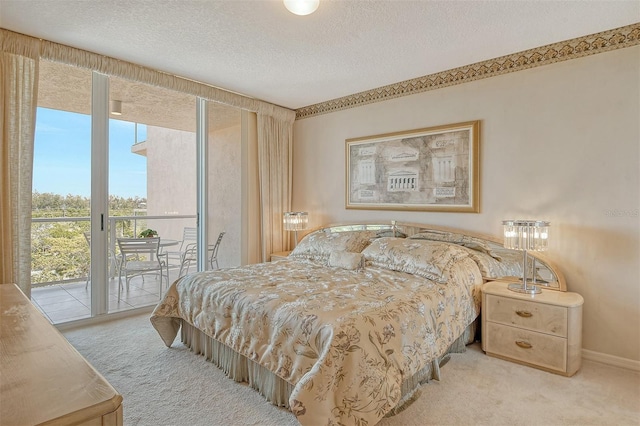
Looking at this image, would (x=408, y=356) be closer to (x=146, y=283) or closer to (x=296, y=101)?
(x=296, y=101)

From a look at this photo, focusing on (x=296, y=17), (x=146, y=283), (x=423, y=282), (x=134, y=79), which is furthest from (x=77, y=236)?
(x=423, y=282)

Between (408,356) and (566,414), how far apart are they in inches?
39.9

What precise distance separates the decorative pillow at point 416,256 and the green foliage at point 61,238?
300cm

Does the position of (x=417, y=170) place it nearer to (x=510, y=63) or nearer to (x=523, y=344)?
(x=510, y=63)

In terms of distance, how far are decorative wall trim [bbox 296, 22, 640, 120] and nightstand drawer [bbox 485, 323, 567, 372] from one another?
2.29m

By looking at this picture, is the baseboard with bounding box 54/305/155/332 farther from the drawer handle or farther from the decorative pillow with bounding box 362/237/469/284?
the drawer handle

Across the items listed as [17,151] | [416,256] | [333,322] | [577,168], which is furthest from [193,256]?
[577,168]

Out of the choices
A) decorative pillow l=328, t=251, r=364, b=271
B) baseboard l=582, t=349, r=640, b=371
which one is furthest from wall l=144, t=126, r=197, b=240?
baseboard l=582, t=349, r=640, b=371

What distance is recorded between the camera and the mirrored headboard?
2.88 metres

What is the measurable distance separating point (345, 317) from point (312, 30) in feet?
7.20

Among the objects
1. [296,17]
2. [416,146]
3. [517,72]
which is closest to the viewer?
[296,17]

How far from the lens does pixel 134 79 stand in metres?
3.38

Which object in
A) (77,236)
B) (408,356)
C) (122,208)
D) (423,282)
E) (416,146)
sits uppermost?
(416,146)

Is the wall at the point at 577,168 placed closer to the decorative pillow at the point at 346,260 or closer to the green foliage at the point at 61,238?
the decorative pillow at the point at 346,260
